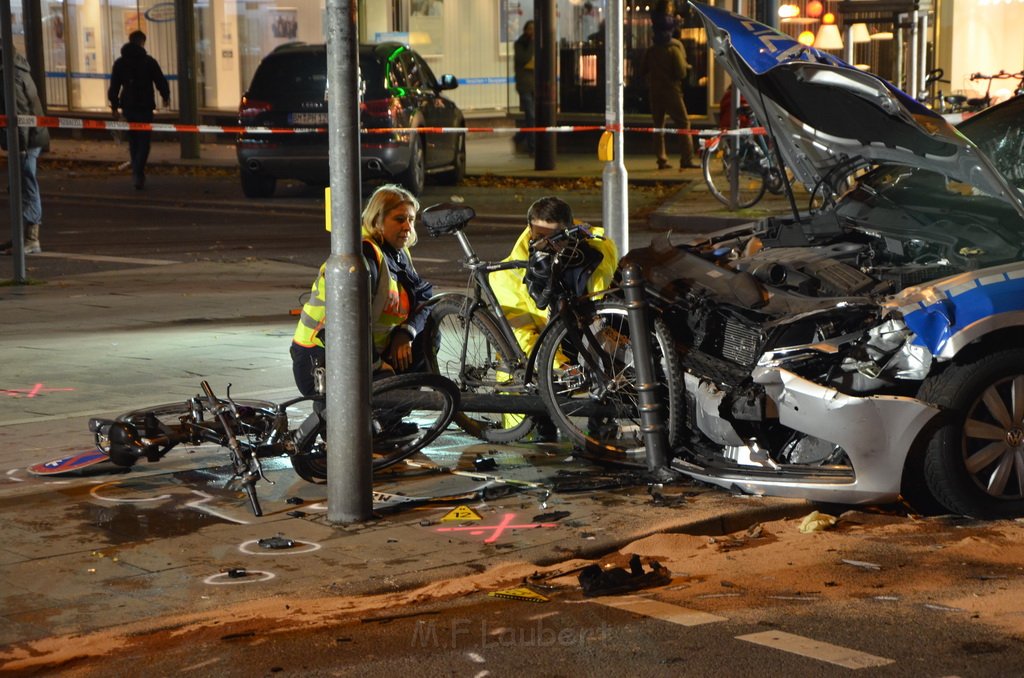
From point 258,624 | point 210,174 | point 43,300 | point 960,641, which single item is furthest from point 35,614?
point 210,174

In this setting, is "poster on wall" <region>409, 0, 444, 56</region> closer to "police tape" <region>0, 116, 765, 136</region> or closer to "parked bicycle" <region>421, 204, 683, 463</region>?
"police tape" <region>0, 116, 765, 136</region>

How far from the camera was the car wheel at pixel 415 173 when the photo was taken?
69.6 feet

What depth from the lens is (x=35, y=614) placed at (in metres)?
5.66

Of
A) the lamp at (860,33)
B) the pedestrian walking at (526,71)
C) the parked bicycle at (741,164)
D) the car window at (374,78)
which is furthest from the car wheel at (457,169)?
the lamp at (860,33)

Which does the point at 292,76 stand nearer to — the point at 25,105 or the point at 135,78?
the point at 135,78

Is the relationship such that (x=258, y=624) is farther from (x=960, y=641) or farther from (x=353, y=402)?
(x=960, y=641)

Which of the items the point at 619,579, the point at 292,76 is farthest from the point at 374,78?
the point at 619,579

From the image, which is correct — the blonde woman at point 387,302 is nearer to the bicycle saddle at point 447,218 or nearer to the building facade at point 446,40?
the bicycle saddle at point 447,218

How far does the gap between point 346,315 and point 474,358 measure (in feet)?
5.73

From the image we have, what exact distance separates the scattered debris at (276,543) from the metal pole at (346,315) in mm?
346

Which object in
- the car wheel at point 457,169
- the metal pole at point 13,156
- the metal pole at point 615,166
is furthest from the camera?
the car wheel at point 457,169

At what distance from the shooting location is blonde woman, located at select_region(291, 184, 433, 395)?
794 centimetres

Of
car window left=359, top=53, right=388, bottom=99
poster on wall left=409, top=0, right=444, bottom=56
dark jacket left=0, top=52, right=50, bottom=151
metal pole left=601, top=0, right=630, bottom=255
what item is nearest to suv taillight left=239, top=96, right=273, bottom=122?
car window left=359, top=53, right=388, bottom=99

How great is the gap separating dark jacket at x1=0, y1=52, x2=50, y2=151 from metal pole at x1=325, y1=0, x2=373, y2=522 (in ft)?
30.3
